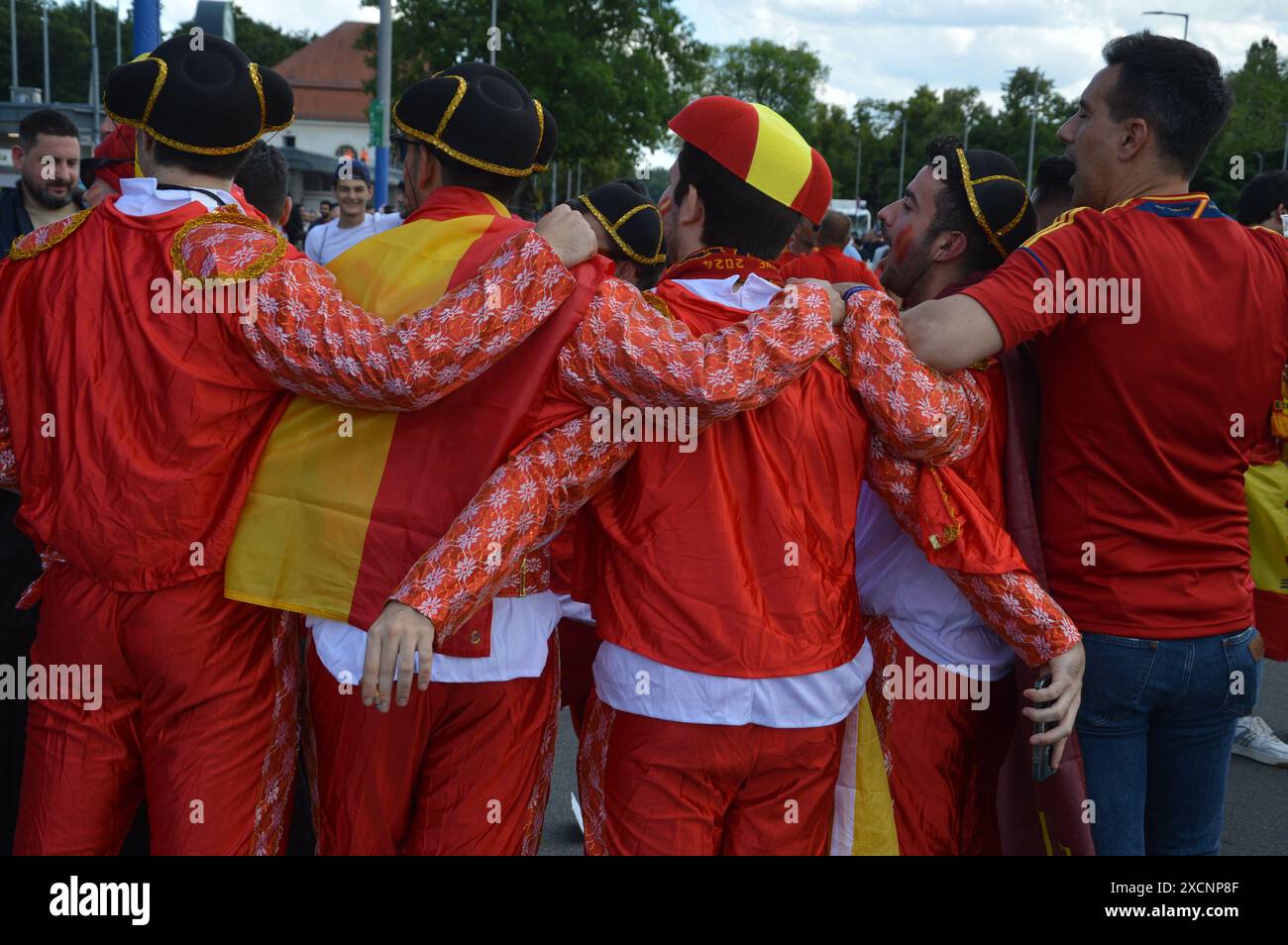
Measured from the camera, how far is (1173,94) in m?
2.40

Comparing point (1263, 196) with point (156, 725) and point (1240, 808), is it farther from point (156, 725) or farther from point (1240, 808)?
point (156, 725)

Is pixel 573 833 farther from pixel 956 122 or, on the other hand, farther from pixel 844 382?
pixel 956 122

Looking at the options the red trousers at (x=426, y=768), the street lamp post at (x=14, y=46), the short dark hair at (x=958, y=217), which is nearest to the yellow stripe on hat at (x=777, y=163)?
the short dark hair at (x=958, y=217)

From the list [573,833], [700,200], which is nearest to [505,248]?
[700,200]

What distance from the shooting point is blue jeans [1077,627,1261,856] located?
2.42 meters

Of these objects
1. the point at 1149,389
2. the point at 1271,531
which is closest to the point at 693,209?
the point at 1149,389

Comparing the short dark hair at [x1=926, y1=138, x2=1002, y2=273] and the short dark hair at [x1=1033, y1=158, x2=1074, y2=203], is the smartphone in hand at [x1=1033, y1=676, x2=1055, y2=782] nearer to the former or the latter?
the short dark hair at [x1=926, y1=138, x2=1002, y2=273]

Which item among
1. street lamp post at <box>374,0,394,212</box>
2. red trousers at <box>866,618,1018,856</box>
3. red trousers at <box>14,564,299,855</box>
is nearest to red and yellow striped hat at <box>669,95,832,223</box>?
red trousers at <box>866,618,1018,856</box>

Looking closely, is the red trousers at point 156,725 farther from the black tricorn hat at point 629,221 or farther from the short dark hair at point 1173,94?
the short dark hair at point 1173,94

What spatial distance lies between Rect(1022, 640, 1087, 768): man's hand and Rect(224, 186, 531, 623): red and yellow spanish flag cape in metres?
1.28

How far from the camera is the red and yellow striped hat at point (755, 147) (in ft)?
7.58

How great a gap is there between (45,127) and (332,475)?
4.12 metres

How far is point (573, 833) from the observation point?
408 centimetres
